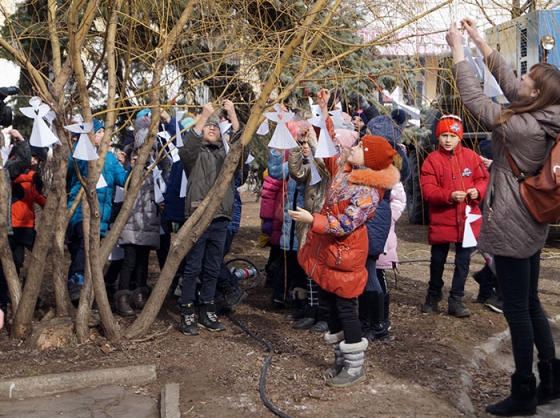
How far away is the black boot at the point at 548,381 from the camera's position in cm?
459

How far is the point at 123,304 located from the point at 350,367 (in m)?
2.71

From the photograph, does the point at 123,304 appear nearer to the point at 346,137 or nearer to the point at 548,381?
the point at 346,137

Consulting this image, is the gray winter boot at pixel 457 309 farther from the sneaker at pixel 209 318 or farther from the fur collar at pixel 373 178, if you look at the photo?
the fur collar at pixel 373 178

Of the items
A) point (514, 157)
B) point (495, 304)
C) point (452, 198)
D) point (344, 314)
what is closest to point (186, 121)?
point (452, 198)

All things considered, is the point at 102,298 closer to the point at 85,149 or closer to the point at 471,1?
the point at 85,149

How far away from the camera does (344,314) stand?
4.81 metres

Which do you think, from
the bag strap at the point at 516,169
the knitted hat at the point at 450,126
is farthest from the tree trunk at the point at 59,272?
the bag strap at the point at 516,169

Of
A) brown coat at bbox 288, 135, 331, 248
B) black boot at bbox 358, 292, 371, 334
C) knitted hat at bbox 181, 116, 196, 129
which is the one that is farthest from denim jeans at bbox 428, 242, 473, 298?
knitted hat at bbox 181, 116, 196, 129

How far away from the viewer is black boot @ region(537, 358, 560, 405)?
15.1 ft

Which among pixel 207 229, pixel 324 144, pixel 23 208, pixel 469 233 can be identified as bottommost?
pixel 469 233

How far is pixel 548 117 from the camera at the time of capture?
13.9 ft

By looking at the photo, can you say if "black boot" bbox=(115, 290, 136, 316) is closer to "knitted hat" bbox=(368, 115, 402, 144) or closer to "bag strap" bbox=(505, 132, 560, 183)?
"knitted hat" bbox=(368, 115, 402, 144)

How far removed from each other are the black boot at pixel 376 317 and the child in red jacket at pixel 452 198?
113cm

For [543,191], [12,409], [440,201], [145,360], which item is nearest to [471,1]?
[543,191]
